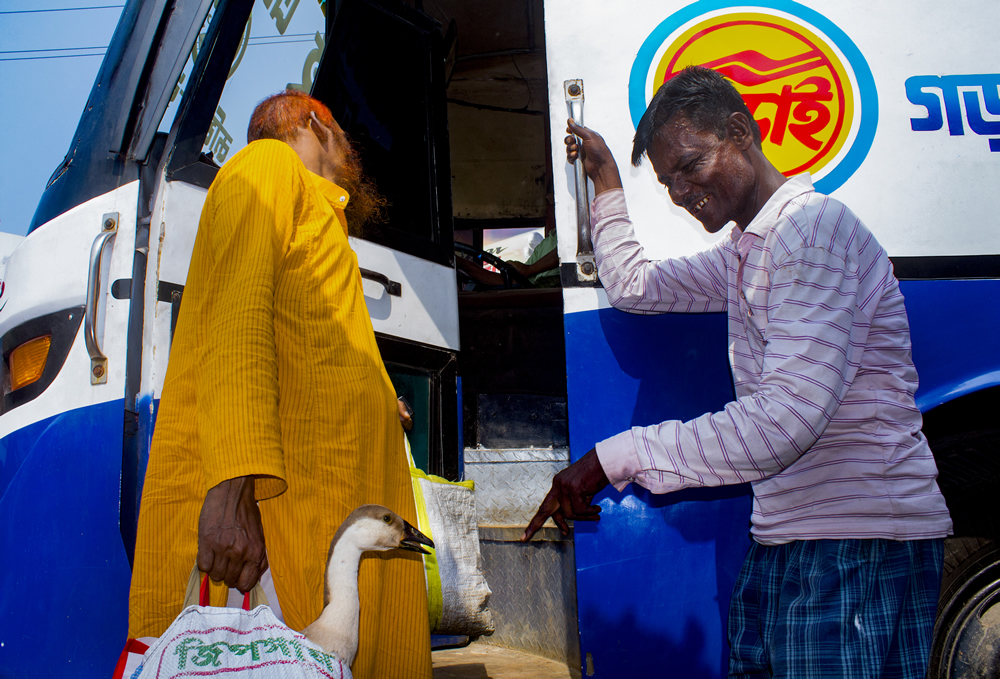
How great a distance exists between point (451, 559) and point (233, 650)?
0.83m

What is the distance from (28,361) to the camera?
168 cm

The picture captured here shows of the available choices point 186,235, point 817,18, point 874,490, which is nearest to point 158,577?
point 186,235

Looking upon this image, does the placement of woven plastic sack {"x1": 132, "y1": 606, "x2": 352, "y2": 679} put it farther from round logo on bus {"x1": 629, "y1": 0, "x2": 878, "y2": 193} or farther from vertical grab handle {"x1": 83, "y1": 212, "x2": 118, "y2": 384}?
round logo on bus {"x1": 629, "y1": 0, "x2": 878, "y2": 193}

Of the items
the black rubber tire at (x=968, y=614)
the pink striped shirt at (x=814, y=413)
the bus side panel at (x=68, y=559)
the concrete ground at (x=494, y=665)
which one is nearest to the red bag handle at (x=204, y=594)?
the bus side panel at (x=68, y=559)

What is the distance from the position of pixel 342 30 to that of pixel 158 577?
1972 mm

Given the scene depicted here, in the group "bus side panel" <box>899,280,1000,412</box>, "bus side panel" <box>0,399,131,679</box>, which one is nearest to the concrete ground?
"bus side panel" <box>0,399,131,679</box>

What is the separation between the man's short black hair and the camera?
1528mm

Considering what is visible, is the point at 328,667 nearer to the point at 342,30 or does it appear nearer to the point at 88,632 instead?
the point at 88,632

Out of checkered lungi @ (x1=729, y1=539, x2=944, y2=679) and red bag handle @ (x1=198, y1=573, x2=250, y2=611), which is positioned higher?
red bag handle @ (x1=198, y1=573, x2=250, y2=611)

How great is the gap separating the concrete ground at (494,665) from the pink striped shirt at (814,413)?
1671 millimetres

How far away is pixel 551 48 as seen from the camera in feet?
5.80

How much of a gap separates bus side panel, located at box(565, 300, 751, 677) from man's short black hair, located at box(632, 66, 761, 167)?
0.46 meters

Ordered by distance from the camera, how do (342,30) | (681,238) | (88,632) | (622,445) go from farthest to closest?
(342,30)
(681,238)
(88,632)
(622,445)

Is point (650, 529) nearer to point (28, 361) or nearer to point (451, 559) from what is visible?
point (451, 559)
